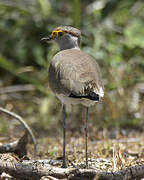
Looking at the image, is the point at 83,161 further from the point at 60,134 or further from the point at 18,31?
the point at 18,31

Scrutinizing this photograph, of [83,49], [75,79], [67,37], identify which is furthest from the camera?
[83,49]

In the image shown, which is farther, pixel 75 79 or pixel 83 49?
pixel 83 49

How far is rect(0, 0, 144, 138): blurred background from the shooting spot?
5.81m

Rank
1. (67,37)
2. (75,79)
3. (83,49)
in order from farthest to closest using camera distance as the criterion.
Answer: (83,49) → (67,37) → (75,79)

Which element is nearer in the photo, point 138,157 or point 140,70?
point 138,157

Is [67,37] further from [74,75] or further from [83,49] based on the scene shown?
[83,49]

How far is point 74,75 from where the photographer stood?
3271mm

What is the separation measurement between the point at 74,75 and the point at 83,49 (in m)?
2.93

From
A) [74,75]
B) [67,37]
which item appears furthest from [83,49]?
[74,75]

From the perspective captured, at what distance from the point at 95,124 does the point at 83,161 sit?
1.98 metres

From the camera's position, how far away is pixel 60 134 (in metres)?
5.31

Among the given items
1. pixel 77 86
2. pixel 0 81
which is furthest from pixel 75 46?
pixel 0 81

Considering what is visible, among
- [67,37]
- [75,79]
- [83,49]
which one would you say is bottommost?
[75,79]

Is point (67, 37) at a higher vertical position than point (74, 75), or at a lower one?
higher
